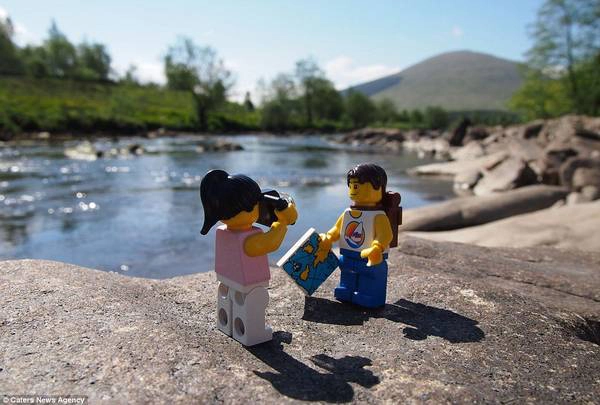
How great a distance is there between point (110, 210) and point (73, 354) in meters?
9.56

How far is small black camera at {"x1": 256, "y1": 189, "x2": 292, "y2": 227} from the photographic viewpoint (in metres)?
3.20

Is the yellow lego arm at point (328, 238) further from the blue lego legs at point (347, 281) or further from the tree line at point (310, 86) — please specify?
Result: the tree line at point (310, 86)

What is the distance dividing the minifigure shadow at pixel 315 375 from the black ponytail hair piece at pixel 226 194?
0.92 metres

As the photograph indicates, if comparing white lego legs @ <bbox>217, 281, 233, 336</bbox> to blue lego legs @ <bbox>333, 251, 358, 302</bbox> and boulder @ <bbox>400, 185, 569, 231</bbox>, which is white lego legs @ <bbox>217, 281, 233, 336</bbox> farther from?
boulder @ <bbox>400, 185, 569, 231</bbox>

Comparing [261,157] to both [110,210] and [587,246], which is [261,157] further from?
[587,246]

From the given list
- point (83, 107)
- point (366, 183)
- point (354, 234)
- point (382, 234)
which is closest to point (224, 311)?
point (354, 234)

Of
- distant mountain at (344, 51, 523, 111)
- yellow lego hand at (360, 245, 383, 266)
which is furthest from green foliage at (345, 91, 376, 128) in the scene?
yellow lego hand at (360, 245, 383, 266)

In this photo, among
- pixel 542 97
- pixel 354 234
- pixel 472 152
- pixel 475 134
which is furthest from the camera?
pixel 542 97

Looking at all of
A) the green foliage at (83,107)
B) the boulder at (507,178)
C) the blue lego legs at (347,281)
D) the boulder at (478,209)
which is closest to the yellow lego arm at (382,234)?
the blue lego legs at (347,281)

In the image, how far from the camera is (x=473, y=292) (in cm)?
399

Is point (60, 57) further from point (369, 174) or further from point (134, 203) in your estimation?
point (369, 174)

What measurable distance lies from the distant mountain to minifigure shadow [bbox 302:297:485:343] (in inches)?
5067

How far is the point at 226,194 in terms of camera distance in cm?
308

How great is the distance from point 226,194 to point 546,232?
632 centimetres
